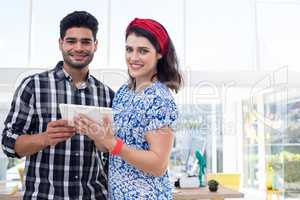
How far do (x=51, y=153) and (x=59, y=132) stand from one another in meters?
0.16

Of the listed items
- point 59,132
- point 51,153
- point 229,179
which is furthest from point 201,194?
point 229,179

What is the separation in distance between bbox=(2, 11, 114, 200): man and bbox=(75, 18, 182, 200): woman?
116 mm

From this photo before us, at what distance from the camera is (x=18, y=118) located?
136 centimetres

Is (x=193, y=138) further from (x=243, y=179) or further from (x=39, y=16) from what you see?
(x=39, y=16)

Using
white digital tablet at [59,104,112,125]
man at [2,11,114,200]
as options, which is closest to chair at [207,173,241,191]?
man at [2,11,114,200]

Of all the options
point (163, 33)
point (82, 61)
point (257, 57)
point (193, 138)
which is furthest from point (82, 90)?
point (193, 138)

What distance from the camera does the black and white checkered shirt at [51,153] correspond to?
1.36 meters

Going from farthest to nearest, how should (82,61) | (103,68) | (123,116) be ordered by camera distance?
1. (103,68)
2. (82,61)
3. (123,116)

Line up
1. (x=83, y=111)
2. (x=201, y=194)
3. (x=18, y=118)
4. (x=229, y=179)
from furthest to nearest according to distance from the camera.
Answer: (x=229, y=179)
(x=201, y=194)
(x=18, y=118)
(x=83, y=111)

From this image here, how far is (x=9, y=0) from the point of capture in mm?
5434

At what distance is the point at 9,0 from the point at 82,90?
4483 millimetres

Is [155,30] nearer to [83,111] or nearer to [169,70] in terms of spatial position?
[169,70]

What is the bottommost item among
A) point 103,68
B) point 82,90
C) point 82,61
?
point 82,90

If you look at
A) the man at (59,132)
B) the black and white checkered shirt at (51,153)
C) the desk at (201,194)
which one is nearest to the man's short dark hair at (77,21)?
the man at (59,132)
